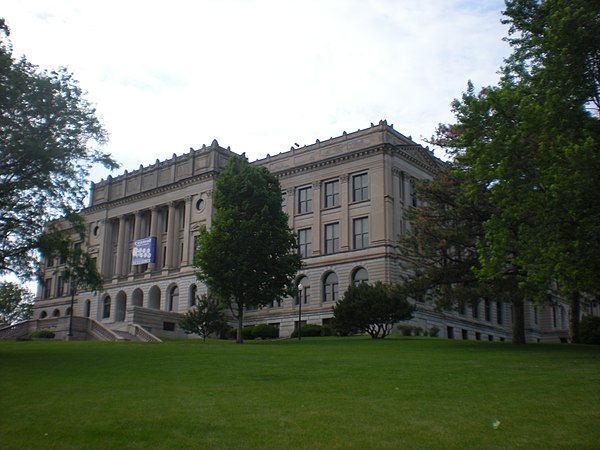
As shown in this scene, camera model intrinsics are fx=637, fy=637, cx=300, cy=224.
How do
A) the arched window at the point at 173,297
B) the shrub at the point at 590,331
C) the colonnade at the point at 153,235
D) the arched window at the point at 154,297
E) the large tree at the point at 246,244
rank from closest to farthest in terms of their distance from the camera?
the large tree at the point at 246,244, the shrub at the point at 590,331, the arched window at the point at 173,297, the colonnade at the point at 153,235, the arched window at the point at 154,297

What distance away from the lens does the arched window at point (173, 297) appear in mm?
73375

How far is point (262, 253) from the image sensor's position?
133 feet

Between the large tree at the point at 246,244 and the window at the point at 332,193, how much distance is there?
22.7 m

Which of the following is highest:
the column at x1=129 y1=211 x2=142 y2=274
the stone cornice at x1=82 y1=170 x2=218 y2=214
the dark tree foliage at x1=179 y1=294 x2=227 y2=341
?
the stone cornice at x1=82 y1=170 x2=218 y2=214

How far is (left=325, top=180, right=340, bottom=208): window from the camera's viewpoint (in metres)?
65.3

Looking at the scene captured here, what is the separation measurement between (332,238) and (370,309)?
85.2 ft

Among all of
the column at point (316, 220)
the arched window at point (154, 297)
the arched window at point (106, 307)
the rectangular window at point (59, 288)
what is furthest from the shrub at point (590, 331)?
the rectangular window at point (59, 288)

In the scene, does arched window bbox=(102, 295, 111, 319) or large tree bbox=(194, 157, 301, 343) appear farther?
arched window bbox=(102, 295, 111, 319)

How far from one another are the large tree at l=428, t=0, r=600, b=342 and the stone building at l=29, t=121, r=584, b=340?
28989 millimetres

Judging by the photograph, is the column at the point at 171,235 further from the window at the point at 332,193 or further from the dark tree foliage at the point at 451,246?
the dark tree foliage at the point at 451,246

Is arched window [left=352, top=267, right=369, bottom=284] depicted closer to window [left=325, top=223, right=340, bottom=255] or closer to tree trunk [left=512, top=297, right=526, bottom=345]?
window [left=325, top=223, right=340, bottom=255]

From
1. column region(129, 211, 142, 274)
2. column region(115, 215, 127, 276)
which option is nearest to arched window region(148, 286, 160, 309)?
column region(129, 211, 142, 274)

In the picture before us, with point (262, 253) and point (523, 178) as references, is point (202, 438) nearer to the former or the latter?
point (523, 178)

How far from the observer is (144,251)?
7812cm
